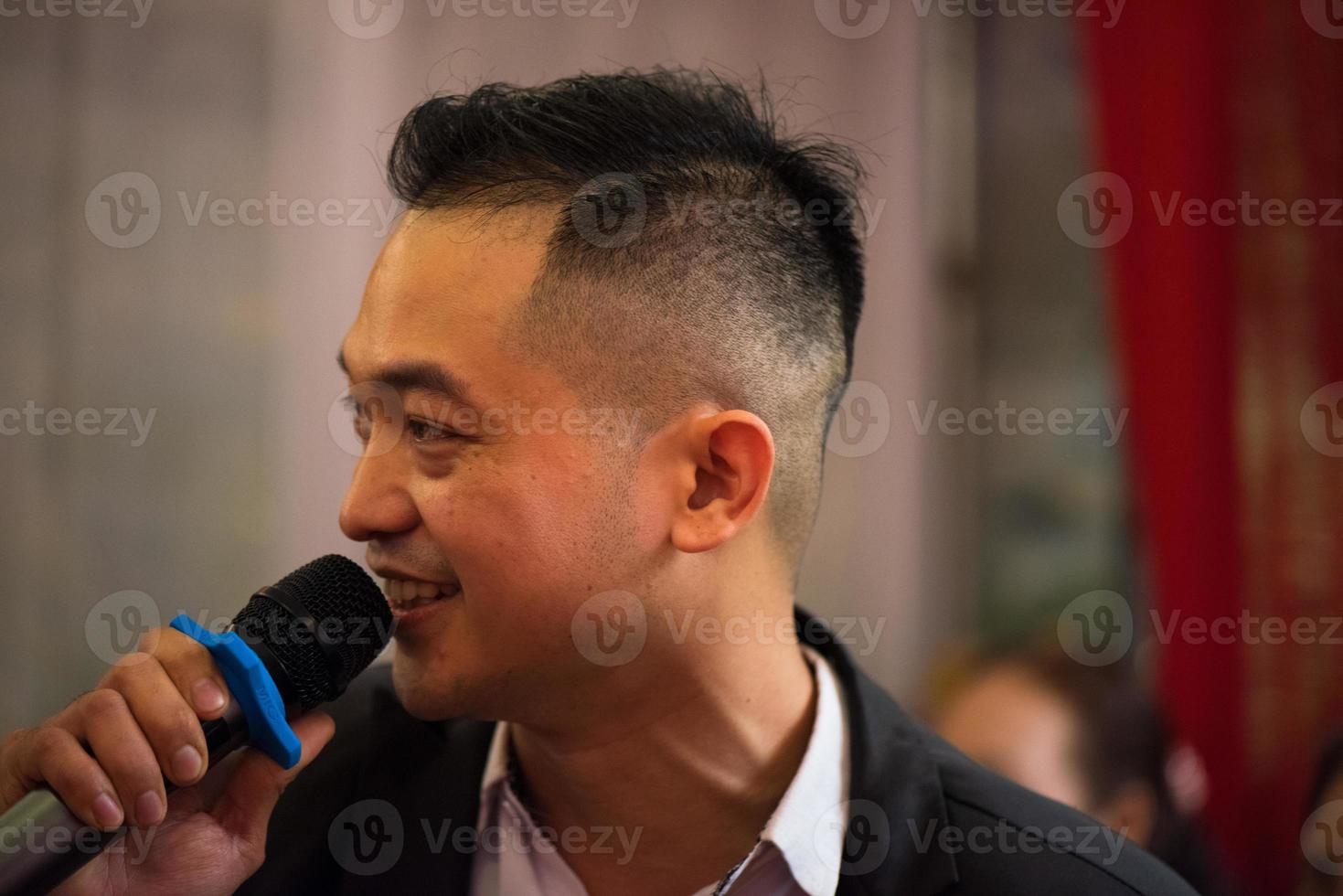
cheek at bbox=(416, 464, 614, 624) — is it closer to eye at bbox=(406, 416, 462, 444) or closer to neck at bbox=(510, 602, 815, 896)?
eye at bbox=(406, 416, 462, 444)

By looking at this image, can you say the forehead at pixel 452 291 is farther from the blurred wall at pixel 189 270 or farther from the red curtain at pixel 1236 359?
the red curtain at pixel 1236 359

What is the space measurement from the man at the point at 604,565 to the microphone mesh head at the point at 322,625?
6 cm

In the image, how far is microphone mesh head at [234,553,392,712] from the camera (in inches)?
42.4

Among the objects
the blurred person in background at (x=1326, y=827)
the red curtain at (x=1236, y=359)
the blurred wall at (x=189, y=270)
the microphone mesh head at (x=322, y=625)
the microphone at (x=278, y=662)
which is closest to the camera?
the microphone at (x=278, y=662)

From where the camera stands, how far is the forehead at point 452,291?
1.21m

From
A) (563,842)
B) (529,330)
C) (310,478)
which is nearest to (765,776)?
(563,842)

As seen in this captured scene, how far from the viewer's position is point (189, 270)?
7.57 feet

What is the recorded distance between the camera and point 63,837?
96cm

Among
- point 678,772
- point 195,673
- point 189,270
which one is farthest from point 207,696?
point 189,270

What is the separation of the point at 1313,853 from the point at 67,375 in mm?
2490

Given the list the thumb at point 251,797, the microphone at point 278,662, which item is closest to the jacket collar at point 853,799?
the thumb at point 251,797

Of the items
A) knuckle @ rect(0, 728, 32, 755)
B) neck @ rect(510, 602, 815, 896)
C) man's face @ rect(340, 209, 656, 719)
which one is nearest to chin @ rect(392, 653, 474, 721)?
man's face @ rect(340, 209, 656, 719)

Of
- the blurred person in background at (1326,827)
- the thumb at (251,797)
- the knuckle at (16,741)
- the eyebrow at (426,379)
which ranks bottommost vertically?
the blurred person in background at (1326,827)

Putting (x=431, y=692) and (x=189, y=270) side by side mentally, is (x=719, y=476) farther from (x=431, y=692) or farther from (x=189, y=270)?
(x=189, y=270)
